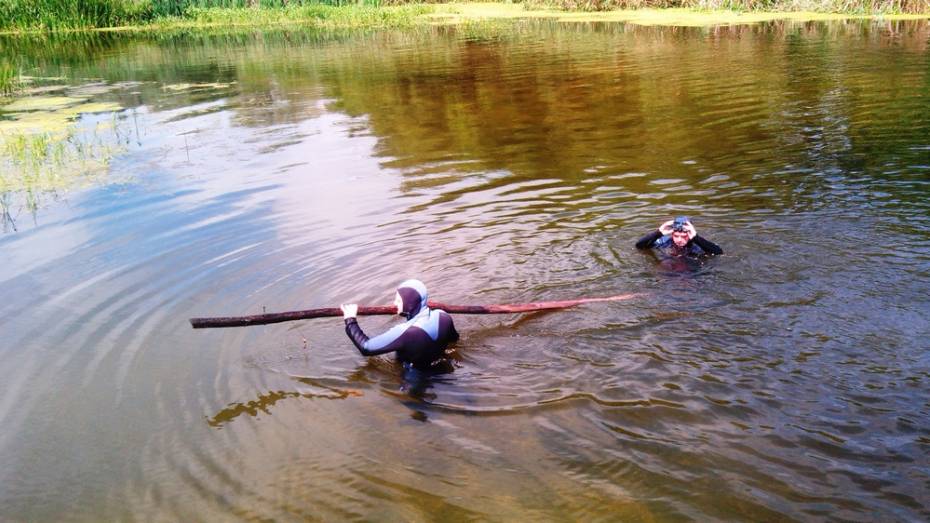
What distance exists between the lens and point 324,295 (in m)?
8.49

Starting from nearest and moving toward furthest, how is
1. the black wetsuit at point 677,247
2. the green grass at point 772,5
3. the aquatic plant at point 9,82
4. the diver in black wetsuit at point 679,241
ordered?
the diver in black wetsuit at point 679,241, the black wetsuit at point 677,247, the aquatic plant at point 9,82, the green grass at point 772,5

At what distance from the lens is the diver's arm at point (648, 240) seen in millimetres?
8883

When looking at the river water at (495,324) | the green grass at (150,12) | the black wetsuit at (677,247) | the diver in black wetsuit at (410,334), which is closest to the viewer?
the river water at (495,324)

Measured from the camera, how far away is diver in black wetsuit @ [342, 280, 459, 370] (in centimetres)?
669

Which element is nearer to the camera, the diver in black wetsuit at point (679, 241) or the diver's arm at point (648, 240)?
the diver in black wetsuit at point (679, 241)

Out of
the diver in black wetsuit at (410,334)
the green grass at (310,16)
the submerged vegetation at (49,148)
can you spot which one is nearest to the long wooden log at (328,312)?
the diver in black wetsuit at (410,334)

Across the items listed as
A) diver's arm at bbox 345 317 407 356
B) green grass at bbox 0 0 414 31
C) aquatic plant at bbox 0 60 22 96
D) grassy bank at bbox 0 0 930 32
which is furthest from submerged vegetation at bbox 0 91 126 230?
grassy bank at bbox 0 0 930 32

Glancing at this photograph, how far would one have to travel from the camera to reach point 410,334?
6688mm

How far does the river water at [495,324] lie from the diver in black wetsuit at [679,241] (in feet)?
0.66

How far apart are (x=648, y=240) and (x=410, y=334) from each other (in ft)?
12.1

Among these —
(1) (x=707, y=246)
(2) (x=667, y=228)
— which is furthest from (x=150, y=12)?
(1) (x=707, y=246)

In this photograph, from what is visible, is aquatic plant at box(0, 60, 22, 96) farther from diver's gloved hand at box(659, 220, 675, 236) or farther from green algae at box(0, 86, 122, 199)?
diver's gloved hand at box(659, 220, 675, 236)

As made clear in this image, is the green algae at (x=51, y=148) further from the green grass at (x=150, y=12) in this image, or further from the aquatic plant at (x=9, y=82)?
the green grass at (x=150, y=12)

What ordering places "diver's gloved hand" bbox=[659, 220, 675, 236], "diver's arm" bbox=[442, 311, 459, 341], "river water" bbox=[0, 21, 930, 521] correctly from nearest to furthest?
1. "river water" bbox=[0, 21, 930, 521]
2. "diver's arm" bbox=[442, 311, 459, 341]
3. "diver's gloved hand" bbox=[659, 220, 675, 236]
